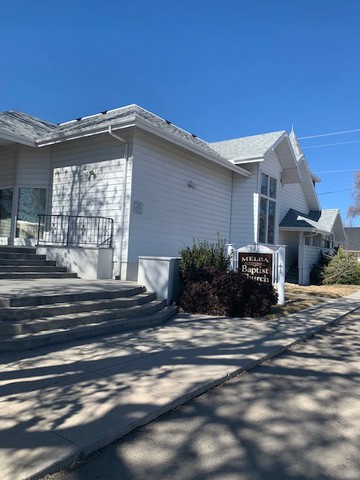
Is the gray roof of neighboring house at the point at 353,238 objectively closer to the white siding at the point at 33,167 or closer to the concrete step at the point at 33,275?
the white siding at the point at 33,167

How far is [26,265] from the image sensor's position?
1098cm

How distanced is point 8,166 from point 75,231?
4214 millimetres

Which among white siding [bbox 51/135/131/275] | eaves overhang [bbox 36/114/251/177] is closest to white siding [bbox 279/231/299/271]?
eaves overhang [bbox 36/114/251/177]

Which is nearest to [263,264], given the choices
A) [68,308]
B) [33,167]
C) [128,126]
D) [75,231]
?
[128,126]

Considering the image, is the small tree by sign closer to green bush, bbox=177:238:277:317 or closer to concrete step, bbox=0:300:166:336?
green bush, bbox=177:238:277:317

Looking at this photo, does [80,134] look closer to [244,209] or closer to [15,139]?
[15,139]

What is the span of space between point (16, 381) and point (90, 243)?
7969mm

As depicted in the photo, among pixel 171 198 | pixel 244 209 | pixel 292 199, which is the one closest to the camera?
pixel 171 198

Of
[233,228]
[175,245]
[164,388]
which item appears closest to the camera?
[164,388]

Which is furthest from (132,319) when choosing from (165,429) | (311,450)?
(311,450)

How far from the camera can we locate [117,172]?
38.8 ft

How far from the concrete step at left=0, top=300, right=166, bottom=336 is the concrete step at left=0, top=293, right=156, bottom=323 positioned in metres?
0.07

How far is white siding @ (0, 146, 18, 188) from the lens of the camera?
1418 cm

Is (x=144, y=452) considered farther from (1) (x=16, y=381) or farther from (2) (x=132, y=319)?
(2) (x=132, y=319)
